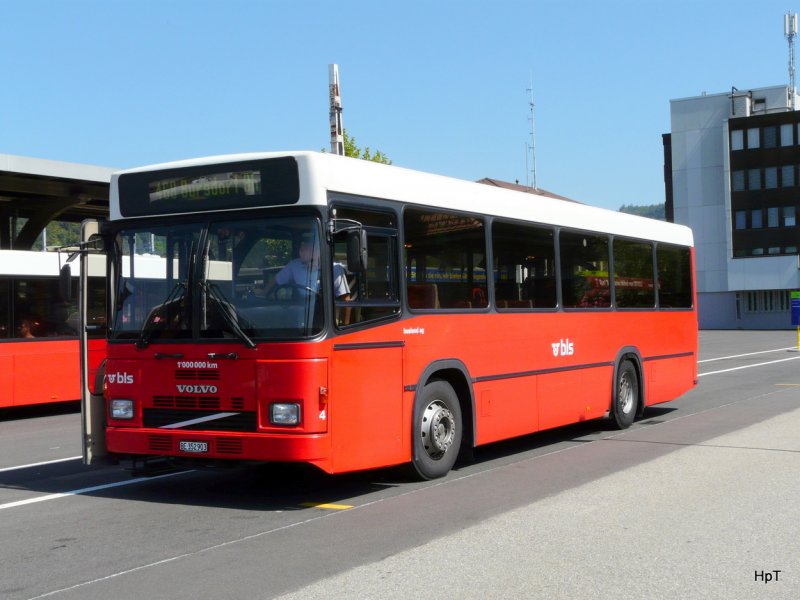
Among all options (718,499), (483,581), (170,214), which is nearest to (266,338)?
(170,214)

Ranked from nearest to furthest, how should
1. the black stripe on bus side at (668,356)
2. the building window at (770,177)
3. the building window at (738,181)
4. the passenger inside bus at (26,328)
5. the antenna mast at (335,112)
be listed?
the black stripe on bus side at (668,356)
the passenger inside bus at (26,328)
the antenna mast at (335,112)
the building window at (770,177)
the building window at (738,181)

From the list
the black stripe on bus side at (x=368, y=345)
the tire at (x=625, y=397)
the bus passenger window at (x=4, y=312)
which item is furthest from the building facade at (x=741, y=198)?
the black stripe on bus side at (x=368, y=345)

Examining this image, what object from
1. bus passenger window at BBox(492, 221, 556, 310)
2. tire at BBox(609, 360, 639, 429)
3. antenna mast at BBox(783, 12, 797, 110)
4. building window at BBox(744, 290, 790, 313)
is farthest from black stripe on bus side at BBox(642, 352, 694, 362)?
antenna mast at BBox(783, 12, 797, 110)

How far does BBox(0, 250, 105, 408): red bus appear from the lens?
55.8ft

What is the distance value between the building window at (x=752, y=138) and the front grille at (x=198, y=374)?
7478 cm

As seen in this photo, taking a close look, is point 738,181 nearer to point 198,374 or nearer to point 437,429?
point 437,429

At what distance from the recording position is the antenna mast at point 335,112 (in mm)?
22042

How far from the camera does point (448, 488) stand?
363 inches

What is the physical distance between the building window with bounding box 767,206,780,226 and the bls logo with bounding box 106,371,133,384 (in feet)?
244

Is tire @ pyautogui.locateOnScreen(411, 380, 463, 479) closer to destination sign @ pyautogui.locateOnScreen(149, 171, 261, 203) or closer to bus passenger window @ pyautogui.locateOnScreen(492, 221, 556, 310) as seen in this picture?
bus passenger window @ pyautogui.locateOnScreen(492, 221, 556, 310)

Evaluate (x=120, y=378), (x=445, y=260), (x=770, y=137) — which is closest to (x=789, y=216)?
(x=770, y=137)

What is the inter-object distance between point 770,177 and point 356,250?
244 feet

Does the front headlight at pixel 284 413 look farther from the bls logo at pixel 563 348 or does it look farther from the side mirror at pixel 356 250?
the bls logo at pixel 563 348

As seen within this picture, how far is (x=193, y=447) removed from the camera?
8.37 meters
